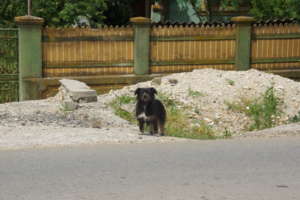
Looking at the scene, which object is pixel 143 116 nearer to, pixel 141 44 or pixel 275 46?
pixel 141 44

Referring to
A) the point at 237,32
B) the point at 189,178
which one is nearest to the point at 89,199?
the point at 189,178

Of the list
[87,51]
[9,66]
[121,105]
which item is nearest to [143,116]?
[121,105]

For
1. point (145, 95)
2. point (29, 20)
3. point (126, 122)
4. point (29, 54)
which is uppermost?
point (29, 20)

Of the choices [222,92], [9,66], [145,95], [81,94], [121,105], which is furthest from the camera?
[9,66]

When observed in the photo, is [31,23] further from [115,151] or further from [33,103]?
[115,151]

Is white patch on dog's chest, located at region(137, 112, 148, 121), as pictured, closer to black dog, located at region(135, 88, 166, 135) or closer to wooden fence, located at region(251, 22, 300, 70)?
black dog, located at region(135, 88, 166, 135)

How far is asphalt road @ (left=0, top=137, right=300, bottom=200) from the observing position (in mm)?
6820

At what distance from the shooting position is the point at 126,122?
12.3 metres

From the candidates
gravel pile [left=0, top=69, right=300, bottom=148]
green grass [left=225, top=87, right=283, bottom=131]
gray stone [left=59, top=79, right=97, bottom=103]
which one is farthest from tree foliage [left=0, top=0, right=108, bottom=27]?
green grass [left=225, top=87, right=283, bottom=131]

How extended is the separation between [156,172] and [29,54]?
972 cm

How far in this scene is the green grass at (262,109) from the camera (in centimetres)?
1435

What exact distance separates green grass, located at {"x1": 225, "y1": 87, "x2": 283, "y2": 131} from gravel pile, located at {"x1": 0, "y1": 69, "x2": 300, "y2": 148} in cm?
15

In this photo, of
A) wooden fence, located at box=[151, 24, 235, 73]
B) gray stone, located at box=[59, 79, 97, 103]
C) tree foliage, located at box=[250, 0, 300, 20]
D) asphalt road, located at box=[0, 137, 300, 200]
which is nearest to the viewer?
asphalt road, located at box=[0, 137, 300, 200]

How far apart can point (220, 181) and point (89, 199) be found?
1675 millimetres
